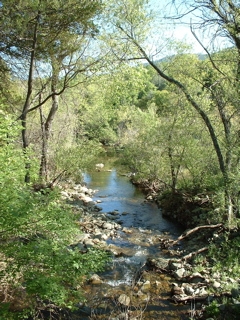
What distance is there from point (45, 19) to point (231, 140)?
6708mm

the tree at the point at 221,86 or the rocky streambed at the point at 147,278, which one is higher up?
the tree at the point at 221,86

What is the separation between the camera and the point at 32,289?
4125 mm

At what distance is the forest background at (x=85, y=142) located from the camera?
463 cm

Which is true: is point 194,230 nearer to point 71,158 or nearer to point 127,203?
point 71,158

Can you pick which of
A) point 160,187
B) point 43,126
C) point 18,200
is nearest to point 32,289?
point 18,200

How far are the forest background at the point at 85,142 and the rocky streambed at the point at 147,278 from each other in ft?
3.43

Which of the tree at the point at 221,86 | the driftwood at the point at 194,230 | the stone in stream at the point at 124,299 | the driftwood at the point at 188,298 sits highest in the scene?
the tree at the point at 221,86

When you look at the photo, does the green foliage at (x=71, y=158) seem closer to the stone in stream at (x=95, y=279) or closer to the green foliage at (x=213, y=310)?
the stone in stream at (x=95, y=279)

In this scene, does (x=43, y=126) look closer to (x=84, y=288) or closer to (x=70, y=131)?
(x=70, y=131)

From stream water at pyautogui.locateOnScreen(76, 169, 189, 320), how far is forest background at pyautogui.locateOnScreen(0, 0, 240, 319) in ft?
2.94

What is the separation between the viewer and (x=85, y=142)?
578 inches

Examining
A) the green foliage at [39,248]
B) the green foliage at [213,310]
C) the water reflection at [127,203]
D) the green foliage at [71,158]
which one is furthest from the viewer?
the green foliage at [71,158]

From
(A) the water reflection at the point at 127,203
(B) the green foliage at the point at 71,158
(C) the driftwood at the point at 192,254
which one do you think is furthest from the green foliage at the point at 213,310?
(B) the green foliage at the point at 71,158

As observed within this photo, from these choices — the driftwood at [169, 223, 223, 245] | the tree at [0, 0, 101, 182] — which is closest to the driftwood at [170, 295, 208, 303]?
the driftwood at [169, 223, 223, 245]
